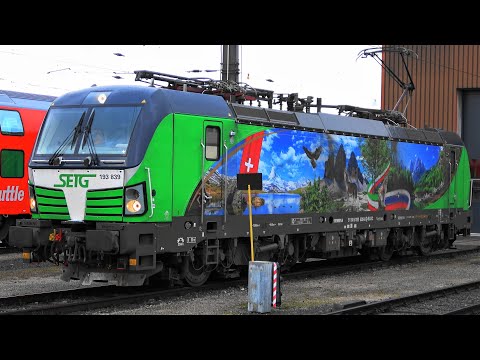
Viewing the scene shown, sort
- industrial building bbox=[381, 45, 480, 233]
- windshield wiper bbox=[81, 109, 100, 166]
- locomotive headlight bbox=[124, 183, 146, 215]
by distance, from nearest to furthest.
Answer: locomotive headlight bbox=[124, 183, 146, 215] < windshield wiper bbox=[81, 109, 100, 166] < industrial building bbox=[381, 45, 480, 233]

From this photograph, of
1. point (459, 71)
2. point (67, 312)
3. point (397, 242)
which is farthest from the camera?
point (459, 71)

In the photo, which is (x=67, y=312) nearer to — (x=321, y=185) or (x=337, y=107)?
(x=321, y=185)

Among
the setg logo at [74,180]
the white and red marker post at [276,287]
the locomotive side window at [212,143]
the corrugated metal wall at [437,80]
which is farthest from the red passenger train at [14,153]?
the corrugated metal wall at [437,80]

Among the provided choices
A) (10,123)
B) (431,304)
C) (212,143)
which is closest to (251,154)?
(212,143)

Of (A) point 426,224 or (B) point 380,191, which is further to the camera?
(A) point 426,224

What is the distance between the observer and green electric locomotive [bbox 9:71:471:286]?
40.9 feet

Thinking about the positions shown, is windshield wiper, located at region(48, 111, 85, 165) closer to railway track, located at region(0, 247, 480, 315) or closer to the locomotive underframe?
the locomotive underframe

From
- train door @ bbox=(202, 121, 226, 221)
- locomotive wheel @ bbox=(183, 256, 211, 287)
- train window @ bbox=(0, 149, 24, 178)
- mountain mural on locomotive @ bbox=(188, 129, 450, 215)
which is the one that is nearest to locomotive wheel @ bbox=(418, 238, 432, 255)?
mountain mural on locomotive @ bbox=(188, 129, 450, 215)

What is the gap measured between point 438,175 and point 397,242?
2805 mm

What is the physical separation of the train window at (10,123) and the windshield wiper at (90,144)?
8.26 metres

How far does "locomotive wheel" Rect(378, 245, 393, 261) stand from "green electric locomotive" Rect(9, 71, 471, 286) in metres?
2.13

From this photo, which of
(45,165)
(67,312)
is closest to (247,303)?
(67,312)

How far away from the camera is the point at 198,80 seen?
49.2 feet

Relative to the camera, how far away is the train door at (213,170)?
13680 mm
